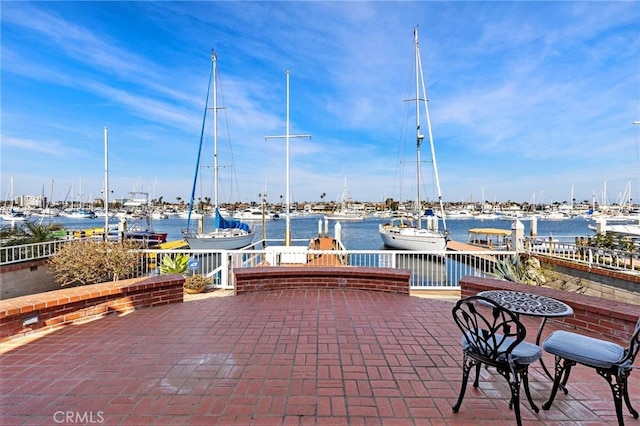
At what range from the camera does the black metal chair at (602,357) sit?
76.6 inches

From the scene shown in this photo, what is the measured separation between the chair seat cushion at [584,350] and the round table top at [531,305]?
0.18 metres

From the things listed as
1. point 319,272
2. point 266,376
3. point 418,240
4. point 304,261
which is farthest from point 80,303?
point 418,240

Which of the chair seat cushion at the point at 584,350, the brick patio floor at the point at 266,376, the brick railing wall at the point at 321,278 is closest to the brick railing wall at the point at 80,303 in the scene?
the brick patio floor at the point at 266,376

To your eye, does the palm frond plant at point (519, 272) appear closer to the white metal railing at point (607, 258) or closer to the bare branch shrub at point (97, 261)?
the white metal railing at point (607, 258)

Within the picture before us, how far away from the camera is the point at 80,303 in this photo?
13.1ft

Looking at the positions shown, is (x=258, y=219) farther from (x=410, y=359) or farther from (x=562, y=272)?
(x=410, y=359)

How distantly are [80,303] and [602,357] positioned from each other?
524 centimetres

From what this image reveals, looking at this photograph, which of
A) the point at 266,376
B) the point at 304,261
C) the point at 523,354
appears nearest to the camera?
the point at 523,354

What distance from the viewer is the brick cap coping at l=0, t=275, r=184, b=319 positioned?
11.6ft

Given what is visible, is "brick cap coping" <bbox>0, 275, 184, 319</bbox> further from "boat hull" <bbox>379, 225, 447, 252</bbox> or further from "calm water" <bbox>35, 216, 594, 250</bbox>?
"calm water" <bbox>35, 216, 594, 250</bbox>

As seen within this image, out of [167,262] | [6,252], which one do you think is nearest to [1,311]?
[167,262]

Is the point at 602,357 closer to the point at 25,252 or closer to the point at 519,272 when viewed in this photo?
the point at 519,272

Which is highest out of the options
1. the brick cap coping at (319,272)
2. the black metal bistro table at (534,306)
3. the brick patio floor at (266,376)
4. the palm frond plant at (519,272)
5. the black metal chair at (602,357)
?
the black metal bistro table at (534,306)

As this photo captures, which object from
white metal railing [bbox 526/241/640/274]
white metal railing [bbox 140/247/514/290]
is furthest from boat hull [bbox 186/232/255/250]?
white metal railing [bbox 526/241/640/274]
